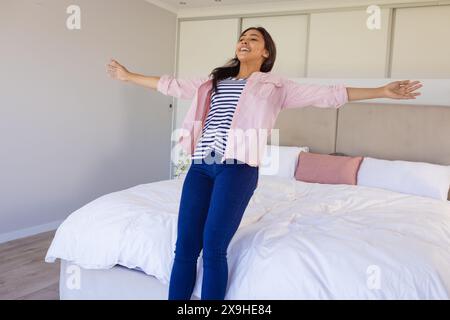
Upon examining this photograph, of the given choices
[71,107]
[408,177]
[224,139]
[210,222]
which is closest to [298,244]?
[210,222]

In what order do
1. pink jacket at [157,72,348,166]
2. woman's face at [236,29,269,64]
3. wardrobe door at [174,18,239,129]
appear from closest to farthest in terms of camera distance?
1. pink jacket at [157,72,348,166]
2. woman's face at [236,29,269,64]
3. wardrobe door at [174,18,239,129]

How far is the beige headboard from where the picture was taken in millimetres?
3402

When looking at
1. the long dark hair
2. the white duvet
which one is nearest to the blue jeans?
the white duvet

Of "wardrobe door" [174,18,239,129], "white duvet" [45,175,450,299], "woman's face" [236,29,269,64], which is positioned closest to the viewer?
"white duvet" [45,175,450,299]

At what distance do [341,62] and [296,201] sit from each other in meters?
1.91

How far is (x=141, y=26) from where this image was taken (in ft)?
Result: 14.8

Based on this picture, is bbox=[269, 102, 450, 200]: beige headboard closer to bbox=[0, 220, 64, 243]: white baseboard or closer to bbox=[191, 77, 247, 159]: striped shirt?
bbox=[191, 77, 247, 159]: striped shirt

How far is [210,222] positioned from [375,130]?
249cm

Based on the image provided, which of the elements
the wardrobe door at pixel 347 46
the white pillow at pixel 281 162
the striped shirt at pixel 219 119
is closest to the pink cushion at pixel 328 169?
the white pillow at pixel 281 162

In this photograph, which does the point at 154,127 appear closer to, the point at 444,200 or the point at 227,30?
the point at 227,30

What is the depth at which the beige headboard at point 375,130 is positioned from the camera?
340 centimetres

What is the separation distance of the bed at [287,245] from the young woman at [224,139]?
0.17m

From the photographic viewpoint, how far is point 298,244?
1.74 metres
